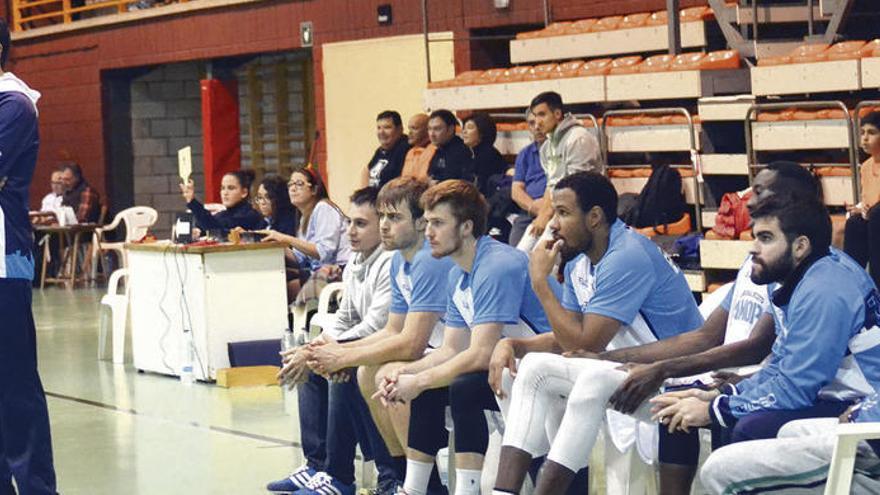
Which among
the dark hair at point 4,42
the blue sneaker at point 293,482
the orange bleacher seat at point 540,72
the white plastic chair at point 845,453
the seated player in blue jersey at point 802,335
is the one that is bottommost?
the blue sneaker at point 293,482

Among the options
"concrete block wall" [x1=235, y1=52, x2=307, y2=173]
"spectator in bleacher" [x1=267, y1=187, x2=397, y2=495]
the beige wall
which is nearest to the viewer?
"spectator in bleacher" [x1=267, y1=187, x2=397, y2=495]

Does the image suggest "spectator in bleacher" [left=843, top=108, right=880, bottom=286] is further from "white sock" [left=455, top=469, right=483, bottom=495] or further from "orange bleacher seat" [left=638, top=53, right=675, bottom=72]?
"white sock" [left=455, top=469, right=483, bottom=495]

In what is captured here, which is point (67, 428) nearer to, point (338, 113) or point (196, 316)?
point (196, 316)

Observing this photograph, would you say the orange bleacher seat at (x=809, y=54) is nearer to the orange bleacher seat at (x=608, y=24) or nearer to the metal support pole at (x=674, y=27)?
the metal support pole at (x=674, y=27)

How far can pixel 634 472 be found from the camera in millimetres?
4797

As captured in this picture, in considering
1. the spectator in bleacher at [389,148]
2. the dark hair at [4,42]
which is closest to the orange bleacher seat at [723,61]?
the spectator in bleacher at [389,148]

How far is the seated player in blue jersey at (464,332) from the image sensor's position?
16.8ft

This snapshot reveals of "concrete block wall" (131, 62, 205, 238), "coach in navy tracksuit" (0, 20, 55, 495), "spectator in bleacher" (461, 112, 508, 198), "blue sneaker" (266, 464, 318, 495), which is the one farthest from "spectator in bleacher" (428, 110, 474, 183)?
"concrete block wall" (131, 62, 205, 238)

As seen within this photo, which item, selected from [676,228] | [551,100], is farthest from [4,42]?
[676,228]

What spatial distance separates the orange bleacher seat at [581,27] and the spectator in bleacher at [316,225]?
4.00 meters

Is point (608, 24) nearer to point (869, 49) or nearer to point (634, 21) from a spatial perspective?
point (634, 21)

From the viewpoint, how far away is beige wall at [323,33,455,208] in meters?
15.1

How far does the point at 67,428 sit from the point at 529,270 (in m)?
3.50

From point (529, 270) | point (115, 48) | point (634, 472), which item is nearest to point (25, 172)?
point (529, 270)
